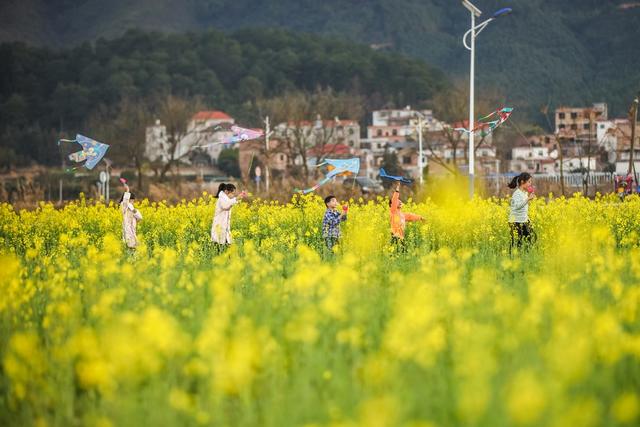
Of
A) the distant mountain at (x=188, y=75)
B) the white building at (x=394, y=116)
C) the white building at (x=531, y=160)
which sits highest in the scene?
the distant mountain at (x=188, y=75)

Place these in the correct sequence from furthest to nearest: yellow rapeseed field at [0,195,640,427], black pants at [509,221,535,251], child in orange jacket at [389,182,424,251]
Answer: black pants at [509,221,535,251] < child in orange jacket at [389,182,424,251] < yellow rapeseed field at [0,195,640,427]

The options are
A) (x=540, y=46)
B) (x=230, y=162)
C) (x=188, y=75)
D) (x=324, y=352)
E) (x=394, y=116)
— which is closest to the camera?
(x=324, y=352)

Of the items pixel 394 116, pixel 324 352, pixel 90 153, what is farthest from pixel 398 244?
pixel 394 116

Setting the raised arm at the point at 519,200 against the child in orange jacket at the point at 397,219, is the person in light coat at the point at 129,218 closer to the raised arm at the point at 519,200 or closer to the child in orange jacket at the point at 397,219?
the child in orange jacket at the point at 397,219

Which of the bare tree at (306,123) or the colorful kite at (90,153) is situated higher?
the bare tree at (306,123)

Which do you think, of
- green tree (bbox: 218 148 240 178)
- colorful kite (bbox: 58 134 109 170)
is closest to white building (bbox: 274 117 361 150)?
green tree (bbox: 218 148 240 178)

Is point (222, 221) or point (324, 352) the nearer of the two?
point (324, 352)

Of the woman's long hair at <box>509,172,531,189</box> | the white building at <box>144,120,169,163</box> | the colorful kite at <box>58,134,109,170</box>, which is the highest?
the white building at <box>144,120,169,163</box>

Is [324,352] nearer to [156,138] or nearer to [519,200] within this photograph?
[519,200]

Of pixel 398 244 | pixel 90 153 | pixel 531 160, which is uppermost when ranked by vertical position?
pixel 531 160

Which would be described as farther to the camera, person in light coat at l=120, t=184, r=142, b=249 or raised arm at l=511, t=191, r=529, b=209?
person in light coat at l=120, t=184, r=142, b=249

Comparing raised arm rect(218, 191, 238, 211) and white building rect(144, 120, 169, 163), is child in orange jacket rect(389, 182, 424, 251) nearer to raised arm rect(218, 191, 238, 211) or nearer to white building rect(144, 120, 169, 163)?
raised arm rect(218, 191, 238, 211)

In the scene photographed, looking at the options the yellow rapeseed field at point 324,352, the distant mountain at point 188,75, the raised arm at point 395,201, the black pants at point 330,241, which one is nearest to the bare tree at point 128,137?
the black pants at point 330,241

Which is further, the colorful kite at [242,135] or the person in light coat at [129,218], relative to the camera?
the colorful kite at [242,135]
